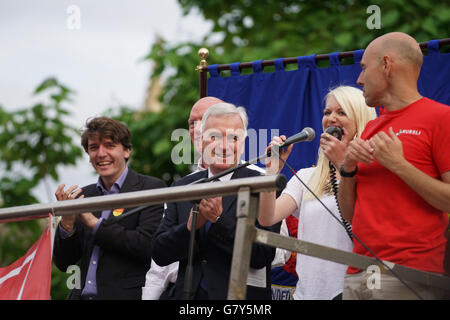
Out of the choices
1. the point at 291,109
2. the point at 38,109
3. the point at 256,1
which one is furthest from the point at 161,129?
the point at 291,109

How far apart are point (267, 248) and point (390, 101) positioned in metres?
0.97

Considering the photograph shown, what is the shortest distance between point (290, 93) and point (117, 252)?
2.02m

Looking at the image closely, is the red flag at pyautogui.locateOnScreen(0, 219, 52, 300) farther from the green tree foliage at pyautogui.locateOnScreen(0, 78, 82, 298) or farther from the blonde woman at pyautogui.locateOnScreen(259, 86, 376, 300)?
the green tree foliage at pyautogui.locateOnScreen(0, 78, 82, 298)

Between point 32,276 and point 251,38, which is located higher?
point 251,38

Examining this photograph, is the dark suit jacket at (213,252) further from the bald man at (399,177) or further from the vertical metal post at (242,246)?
the vertical metal post at (242,246)

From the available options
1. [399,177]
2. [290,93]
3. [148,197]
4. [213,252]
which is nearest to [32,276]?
[148,197]

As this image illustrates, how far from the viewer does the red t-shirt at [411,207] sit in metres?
2.88

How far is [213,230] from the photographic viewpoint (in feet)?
11.5

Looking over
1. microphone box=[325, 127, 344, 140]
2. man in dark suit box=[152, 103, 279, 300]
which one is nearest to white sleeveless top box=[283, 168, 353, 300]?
man in dark suit box=[152, 103, 279, 300]

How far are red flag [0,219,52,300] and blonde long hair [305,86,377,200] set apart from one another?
59.6 inches

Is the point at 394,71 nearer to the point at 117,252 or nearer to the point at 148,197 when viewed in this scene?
the point at 148,197

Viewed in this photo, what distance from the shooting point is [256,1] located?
35.4 ft

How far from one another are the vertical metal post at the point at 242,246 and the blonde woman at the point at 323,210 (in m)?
1.19

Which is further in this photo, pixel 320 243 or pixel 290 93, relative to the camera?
pixel 290 93
